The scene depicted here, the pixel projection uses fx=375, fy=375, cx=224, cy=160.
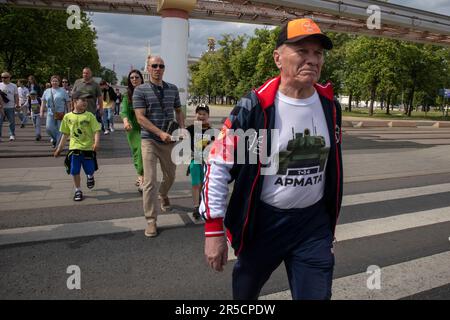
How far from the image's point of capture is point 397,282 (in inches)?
141

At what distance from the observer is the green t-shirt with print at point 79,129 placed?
19.8ft

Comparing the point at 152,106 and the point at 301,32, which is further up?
the point at 301,32

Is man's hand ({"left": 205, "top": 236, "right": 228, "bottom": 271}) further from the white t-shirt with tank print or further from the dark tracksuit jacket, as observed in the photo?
the white t-shirt with tank print

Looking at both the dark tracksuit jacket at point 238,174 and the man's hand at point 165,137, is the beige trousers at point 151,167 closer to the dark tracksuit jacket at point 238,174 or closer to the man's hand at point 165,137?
the man's hand at point 165,137

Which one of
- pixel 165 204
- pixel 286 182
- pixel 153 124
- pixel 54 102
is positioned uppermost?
pixel 54 102

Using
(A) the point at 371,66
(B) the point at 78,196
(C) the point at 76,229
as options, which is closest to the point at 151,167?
(C) the point at 76,229

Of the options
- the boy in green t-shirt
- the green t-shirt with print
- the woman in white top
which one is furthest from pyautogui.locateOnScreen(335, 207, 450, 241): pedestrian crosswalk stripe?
the woman in white top

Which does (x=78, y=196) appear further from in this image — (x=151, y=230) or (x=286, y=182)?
(x=286, y=182)

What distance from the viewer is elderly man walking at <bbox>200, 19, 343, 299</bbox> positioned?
2.14 m

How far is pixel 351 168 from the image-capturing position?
9.66 metres

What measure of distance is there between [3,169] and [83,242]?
16.6 ft

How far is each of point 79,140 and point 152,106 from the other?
1.95 m
